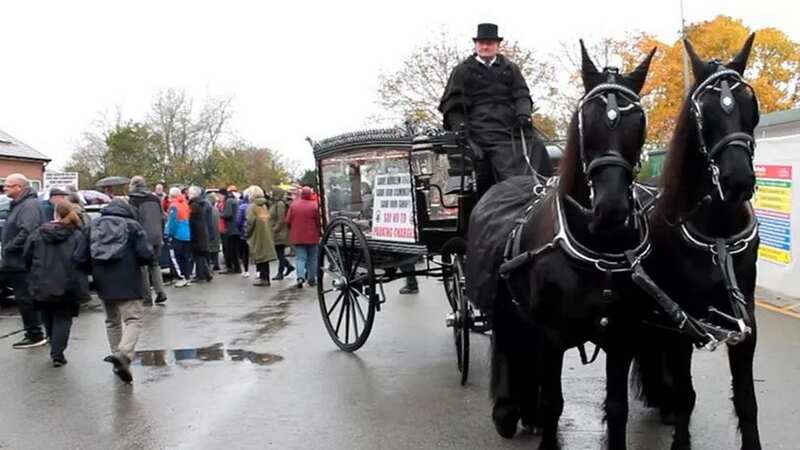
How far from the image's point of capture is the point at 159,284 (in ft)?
42.4

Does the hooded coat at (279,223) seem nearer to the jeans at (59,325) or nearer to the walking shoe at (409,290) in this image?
the walking shoe at (409,290)

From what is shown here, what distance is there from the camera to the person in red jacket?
46.0ft

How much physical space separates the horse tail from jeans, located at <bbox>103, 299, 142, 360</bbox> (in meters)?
4.31

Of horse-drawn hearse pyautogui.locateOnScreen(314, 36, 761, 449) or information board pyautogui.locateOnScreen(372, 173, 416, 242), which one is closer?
horse-drawn hearse pyautogui.locateOnScreen(314, 36, 761, 449)

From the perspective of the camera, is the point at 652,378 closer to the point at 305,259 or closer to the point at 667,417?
the point at 667,417

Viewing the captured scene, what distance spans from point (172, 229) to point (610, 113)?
40.5ft

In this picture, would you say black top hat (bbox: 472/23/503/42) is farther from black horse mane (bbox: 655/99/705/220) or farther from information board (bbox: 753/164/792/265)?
information board (bbox: 753/164/792/265)

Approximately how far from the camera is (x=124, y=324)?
7.76 metres

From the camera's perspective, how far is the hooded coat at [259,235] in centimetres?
1509

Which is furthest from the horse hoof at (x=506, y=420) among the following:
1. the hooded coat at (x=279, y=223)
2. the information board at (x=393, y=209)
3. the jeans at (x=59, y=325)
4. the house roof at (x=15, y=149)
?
the house roof at (x=15, y=149)

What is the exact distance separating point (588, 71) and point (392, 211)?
3.83 m

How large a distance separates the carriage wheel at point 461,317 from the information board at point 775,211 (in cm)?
574

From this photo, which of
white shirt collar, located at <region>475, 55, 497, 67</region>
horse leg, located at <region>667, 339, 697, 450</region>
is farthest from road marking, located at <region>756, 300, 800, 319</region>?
horse leg, located at <region>667, 339, 697, 450</region>

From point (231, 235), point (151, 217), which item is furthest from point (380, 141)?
point (231, 235)
